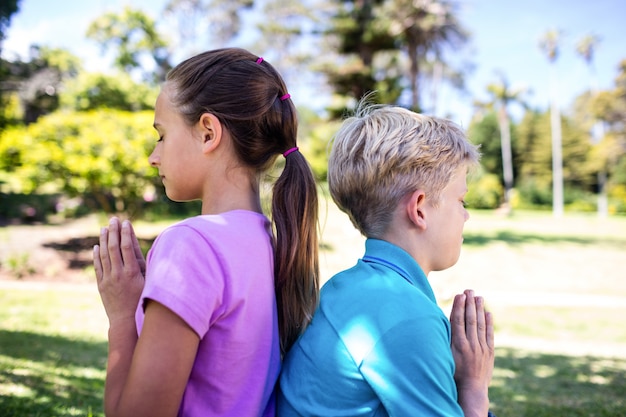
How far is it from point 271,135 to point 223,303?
58 cm

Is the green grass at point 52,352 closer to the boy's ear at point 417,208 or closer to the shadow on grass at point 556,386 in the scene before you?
the boy's ear at point 417,208

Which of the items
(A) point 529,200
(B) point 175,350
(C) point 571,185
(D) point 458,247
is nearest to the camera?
(B) point 175,350

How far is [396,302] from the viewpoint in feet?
4.29

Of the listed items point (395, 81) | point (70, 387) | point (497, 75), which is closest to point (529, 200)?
point (497, 75)

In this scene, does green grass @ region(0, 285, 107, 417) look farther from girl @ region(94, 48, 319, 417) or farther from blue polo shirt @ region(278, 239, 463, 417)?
blue polo shirt @ region(278, 239, 463, 417)

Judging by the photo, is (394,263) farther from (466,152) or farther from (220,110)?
(220,110)

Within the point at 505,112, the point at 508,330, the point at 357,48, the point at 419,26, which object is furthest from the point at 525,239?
the point at 505,112


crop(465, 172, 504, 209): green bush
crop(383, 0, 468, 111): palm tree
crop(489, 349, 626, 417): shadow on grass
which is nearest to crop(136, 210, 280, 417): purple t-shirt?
crop(489, 349, 626, 417): shadow on grass

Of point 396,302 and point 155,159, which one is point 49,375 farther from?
point 396,302

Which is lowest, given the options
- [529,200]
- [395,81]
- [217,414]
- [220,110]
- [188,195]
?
[529,200]

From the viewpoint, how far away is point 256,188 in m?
1.65

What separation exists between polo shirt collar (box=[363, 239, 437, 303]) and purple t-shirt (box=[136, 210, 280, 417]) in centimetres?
30

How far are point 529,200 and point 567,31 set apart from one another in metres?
16.8

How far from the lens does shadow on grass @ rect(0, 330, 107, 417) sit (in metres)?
3.04
